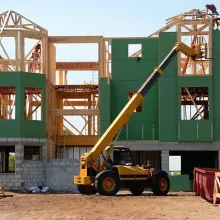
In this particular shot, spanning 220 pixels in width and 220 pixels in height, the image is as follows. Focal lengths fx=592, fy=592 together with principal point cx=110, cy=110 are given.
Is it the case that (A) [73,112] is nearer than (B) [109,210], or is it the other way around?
(B) [109,210]

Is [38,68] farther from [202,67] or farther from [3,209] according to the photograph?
[3,209]

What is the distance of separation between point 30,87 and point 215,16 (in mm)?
14339

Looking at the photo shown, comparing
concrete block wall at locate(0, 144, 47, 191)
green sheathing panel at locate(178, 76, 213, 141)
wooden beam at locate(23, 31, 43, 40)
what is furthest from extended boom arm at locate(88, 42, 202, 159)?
wooden beam at locate(23, 31, 43, 40)

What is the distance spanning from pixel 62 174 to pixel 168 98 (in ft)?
29.9

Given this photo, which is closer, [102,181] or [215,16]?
[102,181]

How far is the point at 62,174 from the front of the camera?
40.4 metres

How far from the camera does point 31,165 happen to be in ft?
130

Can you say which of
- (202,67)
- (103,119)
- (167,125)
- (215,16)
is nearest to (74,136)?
(103,119)

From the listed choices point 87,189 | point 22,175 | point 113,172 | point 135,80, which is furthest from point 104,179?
point 135,80

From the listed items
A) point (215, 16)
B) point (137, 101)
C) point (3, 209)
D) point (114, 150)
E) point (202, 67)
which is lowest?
point (3, 209)

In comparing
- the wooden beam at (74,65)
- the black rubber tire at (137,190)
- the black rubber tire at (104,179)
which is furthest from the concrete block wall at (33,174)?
the wooden beam at (74,65)

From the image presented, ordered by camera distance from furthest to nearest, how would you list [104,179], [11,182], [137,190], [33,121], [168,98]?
[168,98]
[33,121]
[11,182]
[137,190]
[104,179]

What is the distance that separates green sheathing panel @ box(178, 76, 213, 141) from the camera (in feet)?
135

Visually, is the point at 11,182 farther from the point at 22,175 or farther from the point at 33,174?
the point at 33,174
